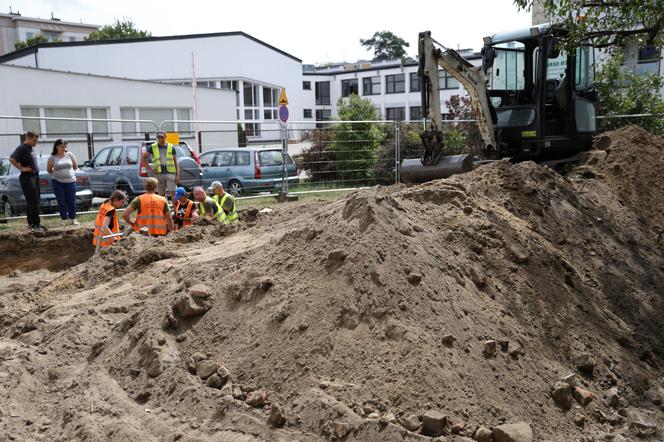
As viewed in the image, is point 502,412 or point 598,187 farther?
point 598,187

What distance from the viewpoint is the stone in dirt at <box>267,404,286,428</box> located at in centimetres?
396

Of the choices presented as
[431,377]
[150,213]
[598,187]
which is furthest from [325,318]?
[598,187]

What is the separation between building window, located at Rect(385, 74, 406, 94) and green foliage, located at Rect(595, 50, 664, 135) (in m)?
28.5

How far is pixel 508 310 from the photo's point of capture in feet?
16.8

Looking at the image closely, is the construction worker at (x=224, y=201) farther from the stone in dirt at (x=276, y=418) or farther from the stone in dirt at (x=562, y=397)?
the stone in dirt at (x=562, y=397)

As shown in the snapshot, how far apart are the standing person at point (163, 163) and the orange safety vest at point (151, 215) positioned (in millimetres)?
2393

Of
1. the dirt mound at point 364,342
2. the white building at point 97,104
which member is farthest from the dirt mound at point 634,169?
the white building at point 97,104

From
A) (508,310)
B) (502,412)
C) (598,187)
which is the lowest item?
(502,412)

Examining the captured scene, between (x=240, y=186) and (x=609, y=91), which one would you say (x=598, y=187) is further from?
(x=609, y=91)

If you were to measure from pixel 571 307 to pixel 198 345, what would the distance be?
3.28m

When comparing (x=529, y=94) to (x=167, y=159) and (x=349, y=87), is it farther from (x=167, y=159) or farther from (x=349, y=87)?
(x=349, y=87)

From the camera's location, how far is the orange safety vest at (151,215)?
926cm

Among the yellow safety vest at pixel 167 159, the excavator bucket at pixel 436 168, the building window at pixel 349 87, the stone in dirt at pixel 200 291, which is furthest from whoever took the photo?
the building window at pixel 349 87

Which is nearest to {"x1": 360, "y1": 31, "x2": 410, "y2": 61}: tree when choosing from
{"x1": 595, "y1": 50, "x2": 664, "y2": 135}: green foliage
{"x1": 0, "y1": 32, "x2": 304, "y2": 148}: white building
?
{"x1": 0, "y1": 32, "x2": 304, "y2": 148}: white building
